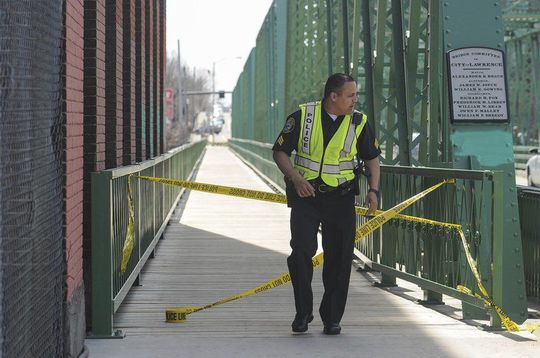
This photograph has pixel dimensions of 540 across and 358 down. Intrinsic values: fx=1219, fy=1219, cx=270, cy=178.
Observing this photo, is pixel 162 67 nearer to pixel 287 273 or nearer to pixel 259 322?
pixel 287 273

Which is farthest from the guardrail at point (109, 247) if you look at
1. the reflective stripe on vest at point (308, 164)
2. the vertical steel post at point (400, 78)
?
the vertical steel post at point (400, 78)

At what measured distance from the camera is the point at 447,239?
9406 mm

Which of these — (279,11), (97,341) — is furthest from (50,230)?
(279,11)

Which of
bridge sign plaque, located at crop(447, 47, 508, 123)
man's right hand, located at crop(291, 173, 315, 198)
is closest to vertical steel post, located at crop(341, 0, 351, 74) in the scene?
bridge sign plaque, located at crop(447, 47, 508, 123)

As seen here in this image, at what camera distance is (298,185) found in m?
7.83

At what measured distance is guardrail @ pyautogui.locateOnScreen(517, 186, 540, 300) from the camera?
995cm

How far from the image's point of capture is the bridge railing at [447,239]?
8539 millimetres

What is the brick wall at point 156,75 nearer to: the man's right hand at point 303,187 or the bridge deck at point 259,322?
the bridge deck at point 259,322

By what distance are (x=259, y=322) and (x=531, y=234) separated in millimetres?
2630

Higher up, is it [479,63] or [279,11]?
[279,11]

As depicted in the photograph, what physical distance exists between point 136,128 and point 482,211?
7.02 metres

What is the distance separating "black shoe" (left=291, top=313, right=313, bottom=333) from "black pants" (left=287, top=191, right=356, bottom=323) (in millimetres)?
37

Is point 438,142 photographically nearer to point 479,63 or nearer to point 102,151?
point 479,63

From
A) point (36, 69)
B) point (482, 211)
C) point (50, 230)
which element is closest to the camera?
point (36, 69)
